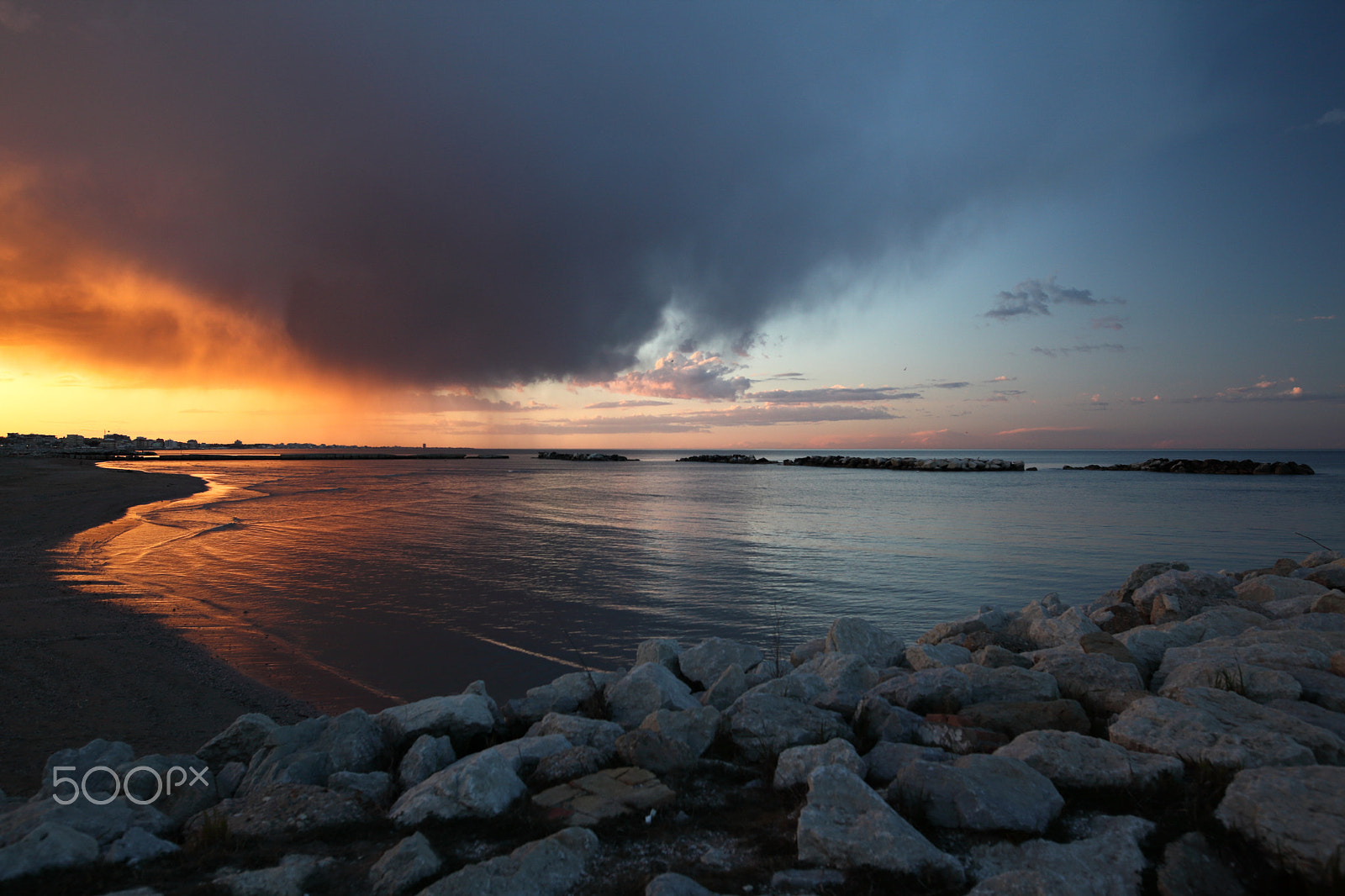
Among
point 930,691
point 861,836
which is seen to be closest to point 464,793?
point 861,836

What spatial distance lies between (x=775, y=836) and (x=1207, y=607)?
9.10m

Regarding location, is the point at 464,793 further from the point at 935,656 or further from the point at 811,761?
the point at 935,656

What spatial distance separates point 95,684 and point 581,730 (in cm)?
657

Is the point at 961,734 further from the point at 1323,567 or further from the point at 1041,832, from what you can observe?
the point at 1323,567

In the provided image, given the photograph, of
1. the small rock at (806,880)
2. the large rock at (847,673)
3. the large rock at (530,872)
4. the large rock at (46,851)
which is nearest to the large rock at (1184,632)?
the large rock at (847,673)

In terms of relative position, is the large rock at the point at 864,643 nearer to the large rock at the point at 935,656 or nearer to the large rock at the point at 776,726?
the large rock at the point at 935,656

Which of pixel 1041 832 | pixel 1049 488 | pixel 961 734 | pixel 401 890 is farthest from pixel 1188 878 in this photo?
pixel 1049 488

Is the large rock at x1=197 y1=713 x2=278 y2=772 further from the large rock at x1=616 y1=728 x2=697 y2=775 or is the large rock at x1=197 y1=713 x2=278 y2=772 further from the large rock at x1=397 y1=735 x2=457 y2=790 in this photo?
the large rock at x1=616 y1=728 x2=697 y2=775

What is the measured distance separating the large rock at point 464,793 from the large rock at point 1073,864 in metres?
2.55

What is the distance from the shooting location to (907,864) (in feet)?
9.86

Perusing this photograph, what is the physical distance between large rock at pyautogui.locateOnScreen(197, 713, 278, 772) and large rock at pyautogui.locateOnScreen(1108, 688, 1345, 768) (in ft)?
20.4

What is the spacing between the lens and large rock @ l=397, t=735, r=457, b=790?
4.48 metres

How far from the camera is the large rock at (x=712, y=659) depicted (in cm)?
718

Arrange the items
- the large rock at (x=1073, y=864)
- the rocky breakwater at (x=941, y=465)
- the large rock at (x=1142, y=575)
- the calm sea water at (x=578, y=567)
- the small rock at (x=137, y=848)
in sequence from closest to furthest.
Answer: the large rock at (x=1073, y=864) < the small rock at (x=137, y=848) < the calm sea water at (x=578, y=567) < the large rock at (x=1142, y=575) < the rocky breakwater at (x=941, y=465)
